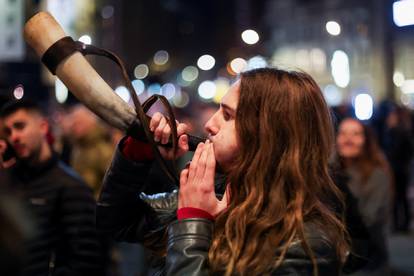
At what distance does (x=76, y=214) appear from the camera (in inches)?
163

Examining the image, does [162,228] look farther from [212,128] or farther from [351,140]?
[351,140]

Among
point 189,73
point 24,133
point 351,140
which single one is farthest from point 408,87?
point 189,73

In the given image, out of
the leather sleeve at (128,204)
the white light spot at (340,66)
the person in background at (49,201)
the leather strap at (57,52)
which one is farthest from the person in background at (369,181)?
the leather strap at (57,52)

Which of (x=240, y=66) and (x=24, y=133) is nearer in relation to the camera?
(x=240, y=66)

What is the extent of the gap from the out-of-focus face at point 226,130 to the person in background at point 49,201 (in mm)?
1702

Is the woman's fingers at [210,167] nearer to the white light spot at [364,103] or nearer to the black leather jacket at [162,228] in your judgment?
the black leather jacket at [162,228]

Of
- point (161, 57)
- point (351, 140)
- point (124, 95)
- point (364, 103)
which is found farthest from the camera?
point (161, 57)

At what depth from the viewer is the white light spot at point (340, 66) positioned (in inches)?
237

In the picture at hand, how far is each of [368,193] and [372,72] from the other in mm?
18401

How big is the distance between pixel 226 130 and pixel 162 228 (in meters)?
0.49

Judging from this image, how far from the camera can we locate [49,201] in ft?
13.7

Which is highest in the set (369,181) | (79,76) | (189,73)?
(189,73)

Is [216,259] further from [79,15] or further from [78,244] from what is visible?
[79,15]

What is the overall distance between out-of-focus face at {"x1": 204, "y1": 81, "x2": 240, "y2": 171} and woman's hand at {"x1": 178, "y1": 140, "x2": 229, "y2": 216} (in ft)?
0.23
